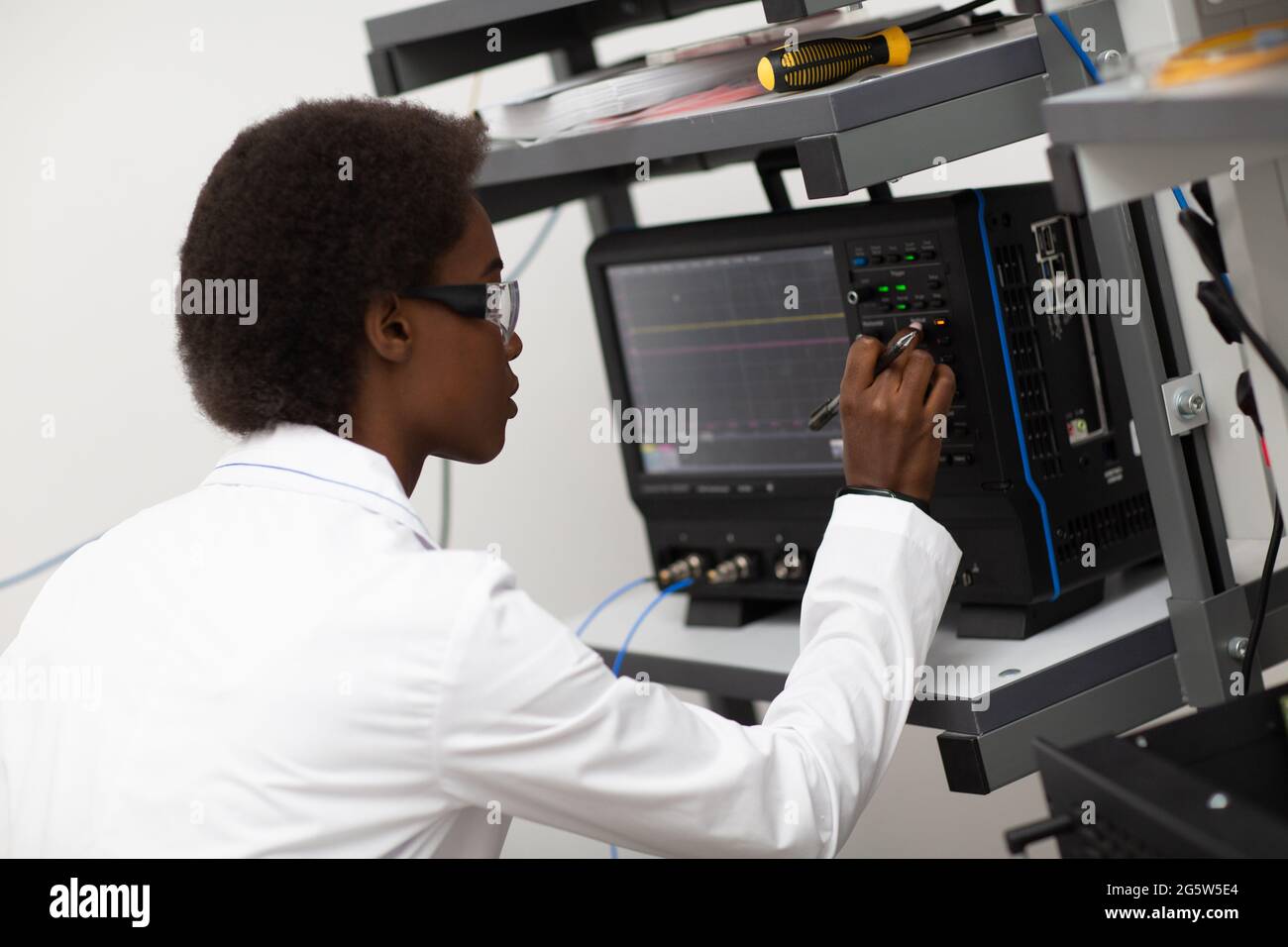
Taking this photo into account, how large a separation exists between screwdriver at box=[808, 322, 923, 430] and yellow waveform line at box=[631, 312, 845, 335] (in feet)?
0.44

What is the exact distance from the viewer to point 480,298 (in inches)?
46.6

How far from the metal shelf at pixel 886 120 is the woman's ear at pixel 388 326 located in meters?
0.36

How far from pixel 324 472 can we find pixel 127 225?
145 centimetres

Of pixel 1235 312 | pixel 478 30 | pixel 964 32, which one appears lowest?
pixel 1235 312

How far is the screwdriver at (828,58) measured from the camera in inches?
50.9

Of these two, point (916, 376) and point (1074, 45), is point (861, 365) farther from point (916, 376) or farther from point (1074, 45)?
point (1074, 45)

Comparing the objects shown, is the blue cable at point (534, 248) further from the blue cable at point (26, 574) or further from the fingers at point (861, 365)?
the fingers at point (861, 365)

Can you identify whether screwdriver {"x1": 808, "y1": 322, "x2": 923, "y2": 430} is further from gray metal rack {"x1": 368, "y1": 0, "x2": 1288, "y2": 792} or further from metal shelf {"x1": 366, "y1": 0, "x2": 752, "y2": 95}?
metal shelf {"x1": 366, "y1": 0, "x2": 752, "y2": 95}

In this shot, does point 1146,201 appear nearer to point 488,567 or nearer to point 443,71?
point 488,567

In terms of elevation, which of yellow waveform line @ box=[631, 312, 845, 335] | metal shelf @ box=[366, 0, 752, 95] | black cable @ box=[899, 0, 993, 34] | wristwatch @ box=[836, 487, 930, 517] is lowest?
wristwatch @ box=[836, 487, 930, 517]

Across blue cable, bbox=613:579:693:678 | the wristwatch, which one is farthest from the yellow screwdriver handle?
blue cable, bbox=613:579:693:678

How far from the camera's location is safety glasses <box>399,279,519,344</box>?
1.16m

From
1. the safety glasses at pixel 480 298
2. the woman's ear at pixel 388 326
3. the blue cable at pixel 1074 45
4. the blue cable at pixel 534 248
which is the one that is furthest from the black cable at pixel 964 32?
the blue cable at pixel 534 248

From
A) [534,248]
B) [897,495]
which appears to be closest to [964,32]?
[897,495]
